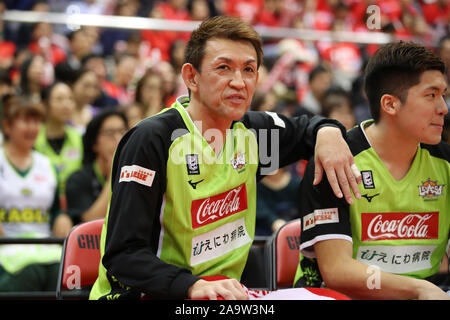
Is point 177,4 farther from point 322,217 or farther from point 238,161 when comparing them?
point 322,217

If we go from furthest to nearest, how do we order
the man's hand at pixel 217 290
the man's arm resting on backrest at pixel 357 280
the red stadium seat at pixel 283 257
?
the red stadium seat at pixel 283 257 < the man's arm resting on backrest at pixel 357 280 < the man's hand at pixel 217 290

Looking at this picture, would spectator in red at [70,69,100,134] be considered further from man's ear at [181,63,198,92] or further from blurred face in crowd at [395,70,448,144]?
blurred face in crowd at [395,70,448,144]

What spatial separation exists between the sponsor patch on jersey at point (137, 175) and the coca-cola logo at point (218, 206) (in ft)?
0.77

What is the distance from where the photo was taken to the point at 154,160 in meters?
2.25

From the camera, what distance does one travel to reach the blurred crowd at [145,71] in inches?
180

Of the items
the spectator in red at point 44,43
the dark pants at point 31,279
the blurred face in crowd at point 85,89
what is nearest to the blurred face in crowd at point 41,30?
the spectator in red at point 44,43

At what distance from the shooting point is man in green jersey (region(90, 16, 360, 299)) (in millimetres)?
2150

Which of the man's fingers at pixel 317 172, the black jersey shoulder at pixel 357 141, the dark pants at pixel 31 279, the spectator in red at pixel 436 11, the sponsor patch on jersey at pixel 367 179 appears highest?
the spectator in red at pixel 436 11

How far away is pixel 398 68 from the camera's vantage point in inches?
102

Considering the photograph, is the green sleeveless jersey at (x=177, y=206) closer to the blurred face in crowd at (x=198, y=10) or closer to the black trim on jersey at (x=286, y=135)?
the black trim on jersey at (x=286, y=135)

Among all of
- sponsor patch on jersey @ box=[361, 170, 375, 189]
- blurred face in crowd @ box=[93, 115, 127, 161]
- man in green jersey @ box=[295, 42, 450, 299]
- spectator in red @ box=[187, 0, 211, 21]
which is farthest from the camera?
spectator in red @ box=[187, 0, 211, 21]

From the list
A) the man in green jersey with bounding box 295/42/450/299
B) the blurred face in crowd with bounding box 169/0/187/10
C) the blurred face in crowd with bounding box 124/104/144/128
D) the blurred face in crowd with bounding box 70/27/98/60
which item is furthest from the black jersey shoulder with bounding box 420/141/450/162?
the blurred face in crowd with bounding box 169/0/187/10

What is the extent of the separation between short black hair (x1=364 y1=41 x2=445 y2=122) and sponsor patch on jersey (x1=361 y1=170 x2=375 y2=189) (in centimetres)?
29
